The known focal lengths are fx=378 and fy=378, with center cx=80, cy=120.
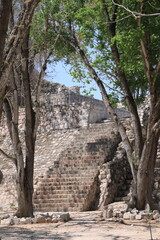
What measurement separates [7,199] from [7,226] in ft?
18.7

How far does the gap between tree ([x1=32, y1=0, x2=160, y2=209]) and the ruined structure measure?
8.43 ft

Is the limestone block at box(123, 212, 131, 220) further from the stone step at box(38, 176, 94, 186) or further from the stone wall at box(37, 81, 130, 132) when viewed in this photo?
the stone wall at box(37, 81, 130, 132)

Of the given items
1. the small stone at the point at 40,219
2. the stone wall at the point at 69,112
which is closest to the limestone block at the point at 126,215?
the small stone at the point at 40,219

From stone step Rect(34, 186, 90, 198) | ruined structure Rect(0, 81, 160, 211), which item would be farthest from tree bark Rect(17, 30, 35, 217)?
stone step Rect(34, 186, 90, 198)

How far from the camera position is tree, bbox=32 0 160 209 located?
8.92 m

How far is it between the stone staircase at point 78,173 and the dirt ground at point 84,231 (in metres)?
3.02

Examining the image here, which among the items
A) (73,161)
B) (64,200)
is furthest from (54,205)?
(73,161)

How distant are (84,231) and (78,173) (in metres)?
5.76

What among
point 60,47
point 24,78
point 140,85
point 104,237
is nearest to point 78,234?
point 104,237

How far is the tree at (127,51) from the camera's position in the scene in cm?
892

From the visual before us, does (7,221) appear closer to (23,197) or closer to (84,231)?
(23,197)

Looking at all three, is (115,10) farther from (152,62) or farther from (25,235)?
(25,235)

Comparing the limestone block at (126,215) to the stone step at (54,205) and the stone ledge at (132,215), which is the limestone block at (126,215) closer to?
the stone ledge at (132,215)

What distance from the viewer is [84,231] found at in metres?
7.68
